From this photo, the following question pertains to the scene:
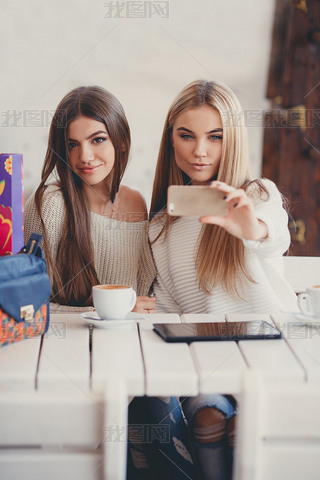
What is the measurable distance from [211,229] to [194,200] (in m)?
0.36

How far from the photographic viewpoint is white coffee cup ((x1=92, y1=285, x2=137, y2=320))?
3.78 ft

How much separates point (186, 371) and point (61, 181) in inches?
32.6

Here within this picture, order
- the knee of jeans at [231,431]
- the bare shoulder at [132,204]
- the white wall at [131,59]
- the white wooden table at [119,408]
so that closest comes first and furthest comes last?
the white wooden table at [119,408], the knee of jeans at [231,431], the bare shoulder at [132,204], the white wall at [131,59]

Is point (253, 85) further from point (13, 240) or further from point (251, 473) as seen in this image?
point (251, 473)

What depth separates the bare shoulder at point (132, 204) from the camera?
1.69 m

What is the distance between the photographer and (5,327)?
1.05 meters

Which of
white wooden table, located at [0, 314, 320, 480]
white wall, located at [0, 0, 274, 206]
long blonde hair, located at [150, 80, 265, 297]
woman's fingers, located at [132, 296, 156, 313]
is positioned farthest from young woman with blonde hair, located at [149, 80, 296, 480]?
white wall, located at [0, 0, 274, 206]

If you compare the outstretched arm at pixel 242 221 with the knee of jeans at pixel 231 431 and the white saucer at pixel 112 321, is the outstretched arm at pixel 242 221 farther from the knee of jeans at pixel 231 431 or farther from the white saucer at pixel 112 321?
the knee of jeans at pixel 231 431

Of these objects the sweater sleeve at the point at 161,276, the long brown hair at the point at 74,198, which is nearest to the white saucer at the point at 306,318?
the sweater sleeve at the point at 161,276

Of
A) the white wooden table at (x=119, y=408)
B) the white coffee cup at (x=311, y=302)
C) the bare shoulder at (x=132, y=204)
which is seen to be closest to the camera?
the white wooden table at (x=119, y=408)

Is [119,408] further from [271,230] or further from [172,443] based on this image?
[271,230]

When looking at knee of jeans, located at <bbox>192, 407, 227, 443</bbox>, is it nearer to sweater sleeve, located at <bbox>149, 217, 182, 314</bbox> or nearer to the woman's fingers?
the woman's fingers

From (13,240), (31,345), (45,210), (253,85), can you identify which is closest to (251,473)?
(31,345)

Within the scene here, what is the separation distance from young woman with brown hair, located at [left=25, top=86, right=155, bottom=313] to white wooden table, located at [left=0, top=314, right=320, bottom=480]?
60cm
